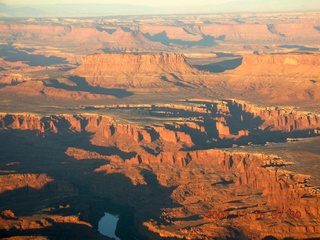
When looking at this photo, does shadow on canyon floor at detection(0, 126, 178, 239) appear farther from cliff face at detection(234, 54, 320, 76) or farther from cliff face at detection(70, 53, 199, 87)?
cliff face at detection(234, 54, 320, 76)

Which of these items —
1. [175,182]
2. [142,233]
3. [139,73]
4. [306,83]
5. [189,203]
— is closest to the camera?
[142,233]

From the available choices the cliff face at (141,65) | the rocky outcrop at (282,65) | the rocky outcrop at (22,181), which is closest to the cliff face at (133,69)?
the cliff face at (141,65)

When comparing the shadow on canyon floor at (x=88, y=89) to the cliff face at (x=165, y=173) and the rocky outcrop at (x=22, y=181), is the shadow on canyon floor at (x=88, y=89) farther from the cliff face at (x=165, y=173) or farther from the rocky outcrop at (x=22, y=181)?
the rocky outcrop at (x=22, y=181)

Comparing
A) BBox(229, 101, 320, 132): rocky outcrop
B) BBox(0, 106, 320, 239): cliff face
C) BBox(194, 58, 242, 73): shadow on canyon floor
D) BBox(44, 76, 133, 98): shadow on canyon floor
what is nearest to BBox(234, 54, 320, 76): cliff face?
BBox(194, 58, 242, 73): shadow on canyon floor

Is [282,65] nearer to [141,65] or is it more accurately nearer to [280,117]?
[141,65]

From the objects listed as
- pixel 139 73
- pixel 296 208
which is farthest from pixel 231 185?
pixel 139 73

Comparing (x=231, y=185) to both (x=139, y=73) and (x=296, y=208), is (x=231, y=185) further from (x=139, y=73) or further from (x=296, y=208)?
(x=139, y=73)
